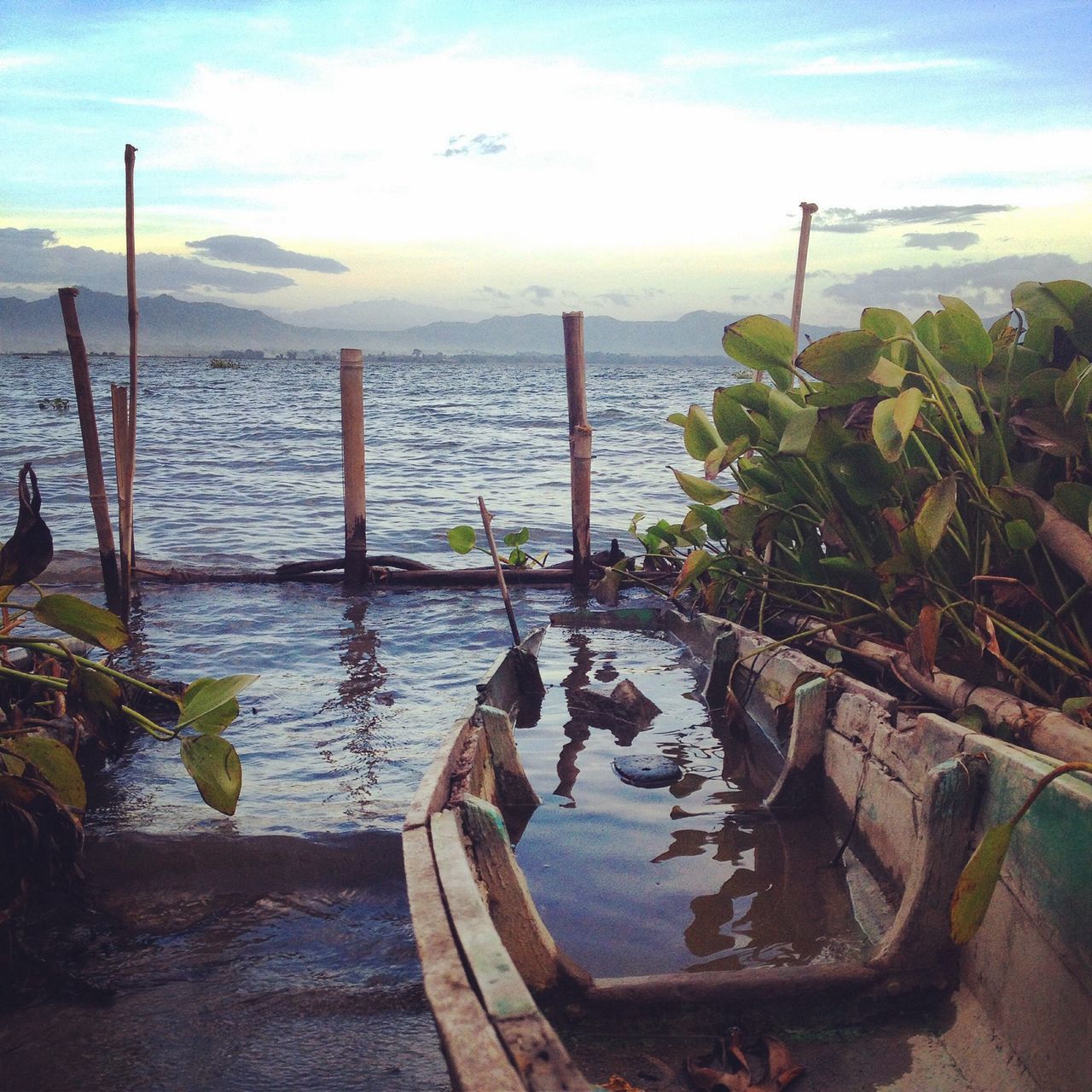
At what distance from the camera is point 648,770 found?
4.20m

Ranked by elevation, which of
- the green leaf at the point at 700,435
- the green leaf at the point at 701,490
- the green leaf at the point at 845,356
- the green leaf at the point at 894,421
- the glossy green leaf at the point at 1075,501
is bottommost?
the green leaf at the point at 701,490

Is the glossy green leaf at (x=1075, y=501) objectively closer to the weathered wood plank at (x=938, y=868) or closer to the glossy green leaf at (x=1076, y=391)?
the glossy green leaf at (x=1076, y=391)

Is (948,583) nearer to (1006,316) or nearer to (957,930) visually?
(1006,316)

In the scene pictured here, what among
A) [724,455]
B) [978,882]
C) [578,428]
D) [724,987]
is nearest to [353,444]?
[578,428]

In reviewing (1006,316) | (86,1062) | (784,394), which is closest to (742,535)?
(784,394)

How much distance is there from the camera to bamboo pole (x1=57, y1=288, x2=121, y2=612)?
6.40m

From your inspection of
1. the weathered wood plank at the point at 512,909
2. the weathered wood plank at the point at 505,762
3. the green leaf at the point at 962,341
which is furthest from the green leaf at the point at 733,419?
the weathered wood plank at the point at 512,909

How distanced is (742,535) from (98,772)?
3327mm

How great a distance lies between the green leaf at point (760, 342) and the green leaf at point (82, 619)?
2509 mm

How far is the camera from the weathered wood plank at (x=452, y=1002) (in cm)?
145

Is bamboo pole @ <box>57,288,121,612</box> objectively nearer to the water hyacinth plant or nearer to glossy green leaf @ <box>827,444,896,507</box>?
the water hyacinth plant

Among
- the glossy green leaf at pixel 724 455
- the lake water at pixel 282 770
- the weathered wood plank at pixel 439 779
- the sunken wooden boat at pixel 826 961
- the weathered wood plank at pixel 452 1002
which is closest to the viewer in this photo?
the weathered wood plank at pixel 452 1002

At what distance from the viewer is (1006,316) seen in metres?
3.96

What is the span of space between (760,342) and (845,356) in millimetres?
770
